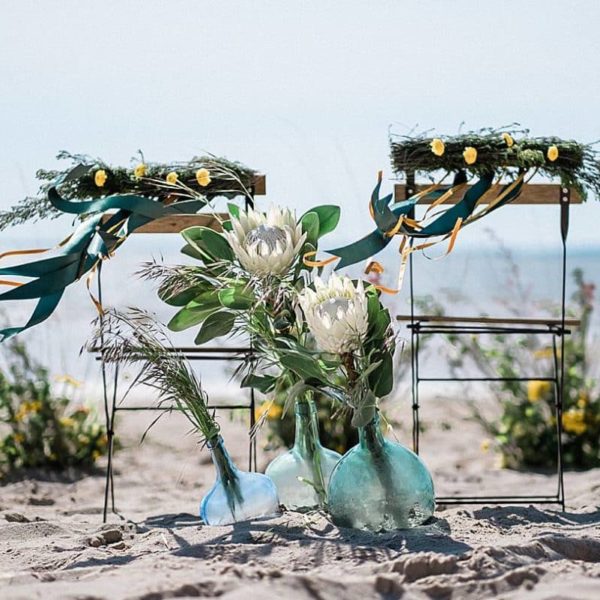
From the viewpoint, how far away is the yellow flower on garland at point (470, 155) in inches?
159

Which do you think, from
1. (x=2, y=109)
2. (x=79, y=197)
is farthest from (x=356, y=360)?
(x=2, y=109)

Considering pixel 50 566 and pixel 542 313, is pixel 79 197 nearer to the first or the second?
pixel 50 566

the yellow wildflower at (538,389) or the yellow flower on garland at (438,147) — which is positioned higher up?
the yellow flower on garland at (438,147)

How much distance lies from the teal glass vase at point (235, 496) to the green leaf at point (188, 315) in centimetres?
44

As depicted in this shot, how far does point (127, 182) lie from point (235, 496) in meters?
1.43

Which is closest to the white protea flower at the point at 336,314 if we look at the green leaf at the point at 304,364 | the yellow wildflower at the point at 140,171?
the green leaf at the point at 304,364

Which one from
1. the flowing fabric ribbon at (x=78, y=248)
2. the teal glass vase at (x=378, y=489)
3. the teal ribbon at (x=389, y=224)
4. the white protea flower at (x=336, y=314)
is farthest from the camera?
the teal ribbon at (x=389, y=224)

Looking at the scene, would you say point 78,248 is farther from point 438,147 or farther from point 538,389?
point 538,389

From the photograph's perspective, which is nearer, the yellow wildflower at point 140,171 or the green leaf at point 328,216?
the green leaf at point 328,216

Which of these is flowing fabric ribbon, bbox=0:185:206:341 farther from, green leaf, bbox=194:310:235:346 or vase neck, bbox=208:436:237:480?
vase neck, bbox=208:436:237:480

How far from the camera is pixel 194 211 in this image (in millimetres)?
3885

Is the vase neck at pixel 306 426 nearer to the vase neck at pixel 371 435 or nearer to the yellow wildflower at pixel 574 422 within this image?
the vase neck at pixel 371 435

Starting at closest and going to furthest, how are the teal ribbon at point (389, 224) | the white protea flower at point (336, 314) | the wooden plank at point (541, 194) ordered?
the white protea flower at point (336, 314), the teal ribbon at point (389, 224), the wooden plank at point (541, 194)

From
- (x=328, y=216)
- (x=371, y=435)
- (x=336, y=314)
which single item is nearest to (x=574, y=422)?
(x=328, y=216)
